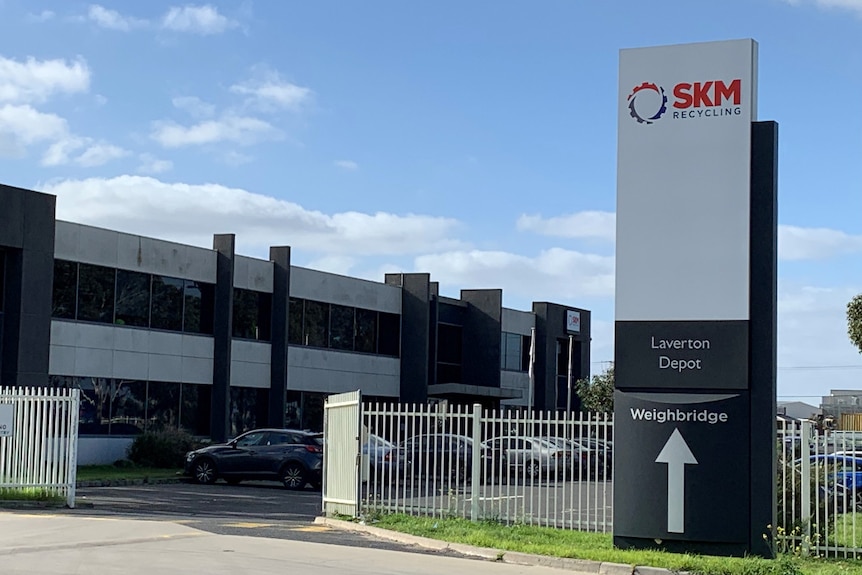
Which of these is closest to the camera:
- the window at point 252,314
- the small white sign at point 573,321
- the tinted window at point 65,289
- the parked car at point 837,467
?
the parked car at point 837,467

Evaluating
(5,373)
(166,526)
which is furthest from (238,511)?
(5,373)

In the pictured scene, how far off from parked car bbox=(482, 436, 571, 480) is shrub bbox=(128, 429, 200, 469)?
18992mm

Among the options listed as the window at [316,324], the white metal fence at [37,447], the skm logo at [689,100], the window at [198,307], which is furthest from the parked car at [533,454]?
the window at [316,324]

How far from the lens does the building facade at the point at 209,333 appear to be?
3353 cm

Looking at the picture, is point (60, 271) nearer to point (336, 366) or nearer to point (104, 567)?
point (336, 366)

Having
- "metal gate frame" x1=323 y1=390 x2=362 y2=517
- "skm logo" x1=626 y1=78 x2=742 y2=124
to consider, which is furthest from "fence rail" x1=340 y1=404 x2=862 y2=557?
"skm logo" x1=626 y1=78 x2=742 y2=124

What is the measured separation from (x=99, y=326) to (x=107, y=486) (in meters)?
7.73

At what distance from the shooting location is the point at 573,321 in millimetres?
63000

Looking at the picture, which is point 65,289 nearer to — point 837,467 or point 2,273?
point 2,273

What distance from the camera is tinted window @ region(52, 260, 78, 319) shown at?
114 ft

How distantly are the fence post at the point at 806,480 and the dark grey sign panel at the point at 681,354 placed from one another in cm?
150

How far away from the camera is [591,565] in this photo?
48.2 ft

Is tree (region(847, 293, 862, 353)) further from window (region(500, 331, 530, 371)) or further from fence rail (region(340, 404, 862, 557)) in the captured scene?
fence rail (region(340, 404, 862, 557))

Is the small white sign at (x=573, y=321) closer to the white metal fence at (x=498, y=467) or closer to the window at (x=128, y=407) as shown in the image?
the window at (x=128, y=407)
